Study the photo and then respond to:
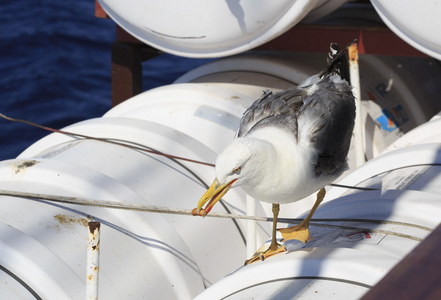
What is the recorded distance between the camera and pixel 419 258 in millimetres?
757

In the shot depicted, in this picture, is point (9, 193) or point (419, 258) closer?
point (419, 258)

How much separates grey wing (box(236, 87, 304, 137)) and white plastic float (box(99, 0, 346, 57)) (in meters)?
1.07

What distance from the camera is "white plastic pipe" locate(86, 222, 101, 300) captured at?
179cm

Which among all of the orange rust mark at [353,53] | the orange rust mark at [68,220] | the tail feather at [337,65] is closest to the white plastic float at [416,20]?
the orange rust mark at [353,53]

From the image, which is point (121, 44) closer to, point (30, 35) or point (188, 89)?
point (188, 89)

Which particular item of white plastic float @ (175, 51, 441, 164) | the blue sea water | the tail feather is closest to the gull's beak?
the tail feather

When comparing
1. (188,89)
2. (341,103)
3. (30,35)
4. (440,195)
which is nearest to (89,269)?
(341,103)

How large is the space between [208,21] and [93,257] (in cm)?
168

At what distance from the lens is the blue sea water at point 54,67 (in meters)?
6.59

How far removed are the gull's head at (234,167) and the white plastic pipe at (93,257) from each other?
27cm

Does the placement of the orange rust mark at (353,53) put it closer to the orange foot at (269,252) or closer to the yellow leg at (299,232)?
the yellow leg at (299,232)

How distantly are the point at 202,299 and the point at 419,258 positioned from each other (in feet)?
4.12

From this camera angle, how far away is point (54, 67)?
23.9ft

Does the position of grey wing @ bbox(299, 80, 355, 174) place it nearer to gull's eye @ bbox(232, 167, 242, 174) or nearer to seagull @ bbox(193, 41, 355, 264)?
seagull @ bbox(193, 41, 355, 264)
